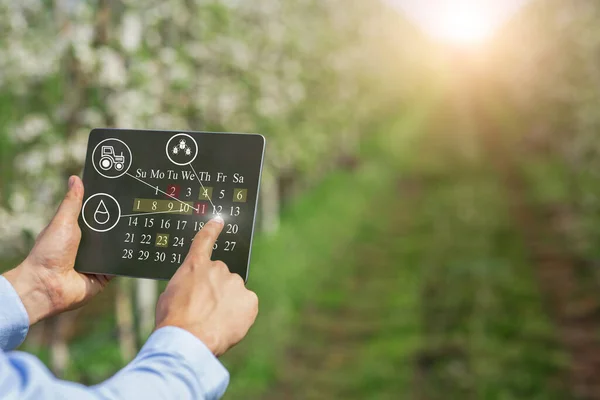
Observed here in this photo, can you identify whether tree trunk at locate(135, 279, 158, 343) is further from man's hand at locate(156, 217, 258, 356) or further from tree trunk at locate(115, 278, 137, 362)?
man's hand at locate(156, 217, 258, 356)

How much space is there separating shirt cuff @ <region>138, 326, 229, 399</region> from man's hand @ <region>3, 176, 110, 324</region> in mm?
567

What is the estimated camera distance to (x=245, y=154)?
1.93 metres

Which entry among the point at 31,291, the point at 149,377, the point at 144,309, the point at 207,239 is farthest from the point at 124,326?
the point at 149,377

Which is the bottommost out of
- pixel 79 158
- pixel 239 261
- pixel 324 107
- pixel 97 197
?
pixel 239 261

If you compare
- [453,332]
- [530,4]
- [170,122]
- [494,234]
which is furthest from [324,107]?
[530,4]

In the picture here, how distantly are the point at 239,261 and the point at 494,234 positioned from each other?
11399mm

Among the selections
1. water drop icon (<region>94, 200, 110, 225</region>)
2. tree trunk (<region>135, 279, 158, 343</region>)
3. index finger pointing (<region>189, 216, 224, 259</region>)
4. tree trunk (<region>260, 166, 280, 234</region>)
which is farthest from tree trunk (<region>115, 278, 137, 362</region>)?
tree trunk (<region>260, 166, 280, 234</region>)

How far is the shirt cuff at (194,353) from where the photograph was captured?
59.6 inches

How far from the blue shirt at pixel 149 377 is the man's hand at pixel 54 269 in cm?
53

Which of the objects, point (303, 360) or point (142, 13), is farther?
point (303, 360)

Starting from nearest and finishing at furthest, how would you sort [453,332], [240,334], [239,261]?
[240,334]
[239,261]
[453,332]

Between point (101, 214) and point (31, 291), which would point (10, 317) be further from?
point (101, 214)

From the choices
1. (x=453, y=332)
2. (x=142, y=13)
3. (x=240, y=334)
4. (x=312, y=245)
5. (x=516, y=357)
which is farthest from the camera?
(x=312, y=245)

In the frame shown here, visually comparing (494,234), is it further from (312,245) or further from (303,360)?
(303,360)
